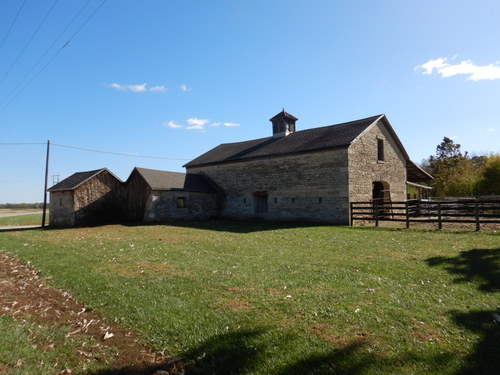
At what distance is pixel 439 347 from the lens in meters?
3.65

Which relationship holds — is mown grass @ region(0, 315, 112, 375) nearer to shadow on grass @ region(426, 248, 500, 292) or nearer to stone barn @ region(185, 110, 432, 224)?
shadow on grass @ region(426, 248, 500, 292)

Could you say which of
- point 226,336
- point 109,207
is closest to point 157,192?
point 109,207

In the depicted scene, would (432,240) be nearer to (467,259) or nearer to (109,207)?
(467,259)

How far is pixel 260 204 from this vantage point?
24156mm

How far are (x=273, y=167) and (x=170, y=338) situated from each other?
19.0 m

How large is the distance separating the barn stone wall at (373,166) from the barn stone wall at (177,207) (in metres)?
11.9

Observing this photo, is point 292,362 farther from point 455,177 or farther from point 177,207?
point 455,177

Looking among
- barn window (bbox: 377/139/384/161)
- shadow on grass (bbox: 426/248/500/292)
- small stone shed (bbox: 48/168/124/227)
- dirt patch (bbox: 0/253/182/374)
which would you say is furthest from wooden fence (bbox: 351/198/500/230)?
small stone shed (bbox: 48/168/124/227)

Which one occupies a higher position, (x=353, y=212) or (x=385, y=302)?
(x=353, y=212)

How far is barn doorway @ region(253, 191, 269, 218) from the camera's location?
2378 centimetres

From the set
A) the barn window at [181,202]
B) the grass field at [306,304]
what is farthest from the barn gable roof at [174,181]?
the grass field at [306,304]

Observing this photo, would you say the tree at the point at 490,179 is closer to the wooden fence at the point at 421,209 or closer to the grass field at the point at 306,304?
the wooden fence at the point at 421,209

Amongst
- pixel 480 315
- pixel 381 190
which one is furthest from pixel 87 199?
pixel 480 315

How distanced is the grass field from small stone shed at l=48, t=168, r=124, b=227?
1494 centimetres
